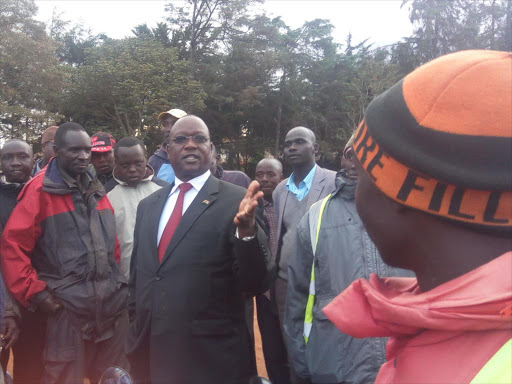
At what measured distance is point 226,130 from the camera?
34.5m

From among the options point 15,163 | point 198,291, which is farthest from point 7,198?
point 198,291

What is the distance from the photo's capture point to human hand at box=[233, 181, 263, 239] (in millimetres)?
2254

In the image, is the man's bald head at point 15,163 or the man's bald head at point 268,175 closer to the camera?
the man's bald head at point 15,163

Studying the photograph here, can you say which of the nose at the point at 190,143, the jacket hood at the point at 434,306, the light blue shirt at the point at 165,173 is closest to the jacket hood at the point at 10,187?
the light blue shirt at the point at 165,173

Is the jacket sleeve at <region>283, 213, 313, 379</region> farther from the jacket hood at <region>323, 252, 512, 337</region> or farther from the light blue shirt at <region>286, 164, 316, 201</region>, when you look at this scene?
the jacket hood at <region>323, 252, 512, 337</region>

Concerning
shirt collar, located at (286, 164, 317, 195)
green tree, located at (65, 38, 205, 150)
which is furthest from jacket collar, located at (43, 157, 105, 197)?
green tree, located at (65, 38, 205, 150)

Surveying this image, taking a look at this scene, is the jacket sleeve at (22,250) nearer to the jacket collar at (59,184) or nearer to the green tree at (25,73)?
the jacket collar at (59,184)

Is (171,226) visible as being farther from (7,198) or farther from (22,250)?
(7,198)

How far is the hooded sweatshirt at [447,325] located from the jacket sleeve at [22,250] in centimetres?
313

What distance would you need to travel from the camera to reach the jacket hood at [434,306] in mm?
794

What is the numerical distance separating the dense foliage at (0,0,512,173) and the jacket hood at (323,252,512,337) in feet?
87.7

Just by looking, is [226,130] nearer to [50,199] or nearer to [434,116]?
[50,199]

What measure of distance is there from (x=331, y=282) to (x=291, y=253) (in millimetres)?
622

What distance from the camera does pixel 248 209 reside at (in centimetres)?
228
